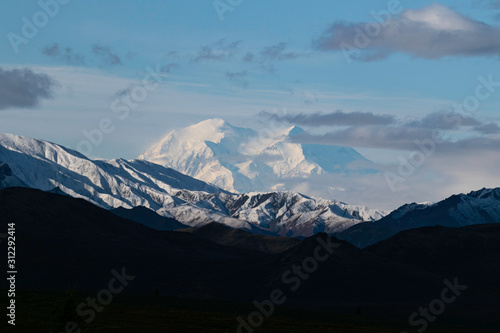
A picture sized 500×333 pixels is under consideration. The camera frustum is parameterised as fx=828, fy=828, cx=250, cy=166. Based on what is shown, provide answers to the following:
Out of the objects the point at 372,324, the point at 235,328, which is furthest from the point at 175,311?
the point at 372,324

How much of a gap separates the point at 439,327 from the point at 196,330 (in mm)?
69589

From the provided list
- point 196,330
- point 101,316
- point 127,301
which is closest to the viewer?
point 196,330

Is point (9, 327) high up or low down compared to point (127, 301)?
down

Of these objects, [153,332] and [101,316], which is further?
[101,316]

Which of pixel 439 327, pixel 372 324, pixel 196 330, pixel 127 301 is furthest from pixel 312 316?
pixel 196 330

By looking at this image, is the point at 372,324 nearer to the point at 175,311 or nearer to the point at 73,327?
the point at 175,311

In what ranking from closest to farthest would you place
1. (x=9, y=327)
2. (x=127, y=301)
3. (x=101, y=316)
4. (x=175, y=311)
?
(x=9, y=327) < (x=101, y=316) < (x=175, y=311) < (x=127, y=301)

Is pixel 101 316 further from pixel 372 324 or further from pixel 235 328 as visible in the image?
pixel 372 324

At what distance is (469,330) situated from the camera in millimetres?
192250

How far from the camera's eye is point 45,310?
A: 15562cm

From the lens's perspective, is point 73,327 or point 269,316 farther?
point 269,316

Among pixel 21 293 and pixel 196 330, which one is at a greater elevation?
pixel 21 293

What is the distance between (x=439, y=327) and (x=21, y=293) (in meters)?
93.9

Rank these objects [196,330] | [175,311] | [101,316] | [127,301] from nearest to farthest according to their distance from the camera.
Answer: [196,330] → [101,316] → [175,311] → [127,301]
